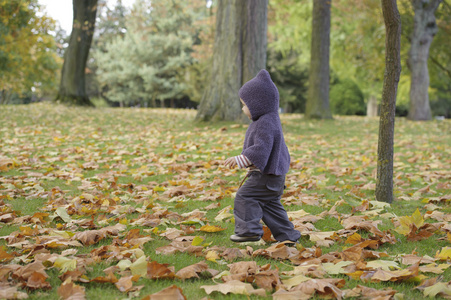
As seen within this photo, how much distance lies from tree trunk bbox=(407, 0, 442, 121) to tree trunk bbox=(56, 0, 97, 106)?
1360cm

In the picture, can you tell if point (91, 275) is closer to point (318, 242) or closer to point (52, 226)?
point (52, 226)

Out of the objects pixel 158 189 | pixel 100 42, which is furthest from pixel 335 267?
pixel 100 42

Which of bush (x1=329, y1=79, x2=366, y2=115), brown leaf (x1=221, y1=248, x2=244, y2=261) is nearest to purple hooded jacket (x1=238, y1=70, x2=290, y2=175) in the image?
brown leaf (x1=221, y1=248, x2=244, y2=261)

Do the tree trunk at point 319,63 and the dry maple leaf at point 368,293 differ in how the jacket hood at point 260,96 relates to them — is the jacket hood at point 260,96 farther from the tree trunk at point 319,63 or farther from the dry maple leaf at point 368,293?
the tree trunk at point 319,63

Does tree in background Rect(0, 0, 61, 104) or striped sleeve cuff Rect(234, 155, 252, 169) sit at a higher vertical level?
tree in background Rect(0, 0, 61, 104)

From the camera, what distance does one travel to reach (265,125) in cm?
316

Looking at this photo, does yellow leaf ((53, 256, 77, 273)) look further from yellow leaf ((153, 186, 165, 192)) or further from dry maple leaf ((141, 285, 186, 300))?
yellow leaf ((153, 186, 165, 192))

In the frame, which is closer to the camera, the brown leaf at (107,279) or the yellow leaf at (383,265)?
the brown leaf at (107,279)

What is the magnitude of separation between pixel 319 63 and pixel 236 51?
5.58 m

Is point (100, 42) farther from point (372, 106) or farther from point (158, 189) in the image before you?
point (158, 189)

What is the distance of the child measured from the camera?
10.4 feet

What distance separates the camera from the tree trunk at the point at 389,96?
4195 millimetres

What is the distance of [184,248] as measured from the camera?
3014 mm

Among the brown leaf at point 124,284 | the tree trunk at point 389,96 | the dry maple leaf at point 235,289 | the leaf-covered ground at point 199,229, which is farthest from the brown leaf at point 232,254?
the tree trunk at point 389,96
